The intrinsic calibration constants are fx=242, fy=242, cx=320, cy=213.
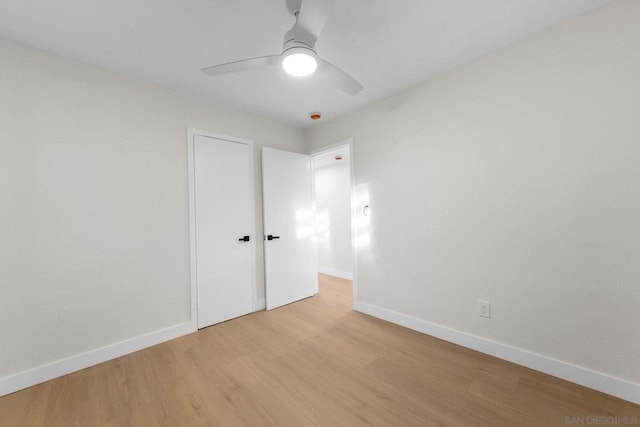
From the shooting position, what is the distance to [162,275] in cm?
231

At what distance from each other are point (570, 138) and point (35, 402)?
155 inches

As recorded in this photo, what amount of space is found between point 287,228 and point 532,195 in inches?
98.9

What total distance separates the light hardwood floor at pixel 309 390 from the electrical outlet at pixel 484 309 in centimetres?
32

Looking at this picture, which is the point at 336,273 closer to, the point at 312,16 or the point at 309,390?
the point at 309,390

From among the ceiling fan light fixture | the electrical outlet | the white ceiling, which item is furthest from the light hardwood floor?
the white ceiling

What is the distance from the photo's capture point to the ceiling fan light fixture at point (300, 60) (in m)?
1.28

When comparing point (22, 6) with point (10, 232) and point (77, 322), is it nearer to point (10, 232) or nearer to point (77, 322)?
point (10, 232)

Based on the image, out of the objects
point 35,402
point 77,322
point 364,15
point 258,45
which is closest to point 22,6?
point 258,45

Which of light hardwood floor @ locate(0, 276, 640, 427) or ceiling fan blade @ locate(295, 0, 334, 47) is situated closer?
ceiling fan blade @ locate(295, 0, 334, 47)

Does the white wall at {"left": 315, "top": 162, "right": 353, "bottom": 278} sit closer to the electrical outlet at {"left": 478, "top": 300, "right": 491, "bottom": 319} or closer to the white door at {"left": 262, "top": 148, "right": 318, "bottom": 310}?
the white door at {"left": 262, "top": 148, "right": 318, "bottom": 310}

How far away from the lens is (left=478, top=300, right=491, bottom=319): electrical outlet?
199 cm

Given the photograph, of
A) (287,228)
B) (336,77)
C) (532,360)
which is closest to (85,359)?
(287,228)

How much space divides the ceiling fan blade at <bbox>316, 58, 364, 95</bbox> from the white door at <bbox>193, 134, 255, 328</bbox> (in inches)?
65.0

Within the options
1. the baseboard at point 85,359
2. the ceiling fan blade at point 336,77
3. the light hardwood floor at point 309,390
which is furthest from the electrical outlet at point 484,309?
the baseboard at point 85,359
